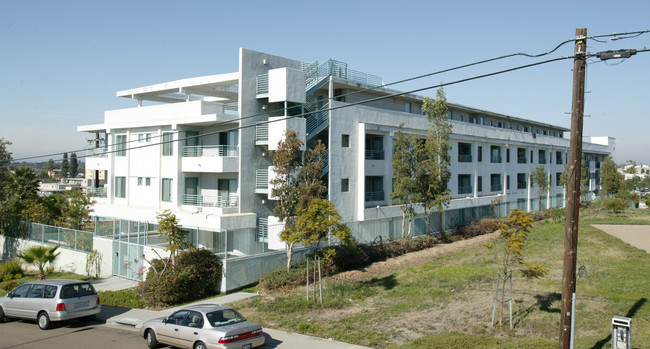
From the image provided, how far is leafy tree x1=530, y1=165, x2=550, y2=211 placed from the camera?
170 feet

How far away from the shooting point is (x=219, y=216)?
86.4 ft

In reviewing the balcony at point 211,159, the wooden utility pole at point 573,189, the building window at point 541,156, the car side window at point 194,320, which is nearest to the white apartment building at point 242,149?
the balcony at point 211,159

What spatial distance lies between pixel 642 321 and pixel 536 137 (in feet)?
143

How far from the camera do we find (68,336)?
15742 mm

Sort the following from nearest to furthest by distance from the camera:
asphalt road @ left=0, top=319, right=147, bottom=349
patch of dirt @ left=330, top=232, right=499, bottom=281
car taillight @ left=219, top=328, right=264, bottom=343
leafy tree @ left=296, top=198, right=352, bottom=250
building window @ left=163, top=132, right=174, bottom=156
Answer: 1. car taillight @ left=219, top=328, right=264, bottom=343
2. asphalt road @ left=0, top=319, right=147, bottom=349
3. leafy tree @ left=296, top=198, right=352, bottom=250
4. patch of dirt @ left=330, top=232, right=499, bottom=281
5. building window @ left=163, top=132, right=174, bottom=156

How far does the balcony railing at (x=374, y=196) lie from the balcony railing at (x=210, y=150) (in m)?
9.77

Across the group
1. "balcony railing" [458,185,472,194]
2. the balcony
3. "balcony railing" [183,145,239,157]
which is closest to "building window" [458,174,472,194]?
"balcony railing" [458,185,472,194]

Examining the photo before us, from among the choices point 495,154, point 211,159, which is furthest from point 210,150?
point 495,154

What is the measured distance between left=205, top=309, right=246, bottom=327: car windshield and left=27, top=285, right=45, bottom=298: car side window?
26.1ft

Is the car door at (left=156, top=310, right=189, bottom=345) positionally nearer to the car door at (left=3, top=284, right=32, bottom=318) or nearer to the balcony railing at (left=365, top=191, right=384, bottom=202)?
the car door at (left=3, top=284, right=32, bottom=318)

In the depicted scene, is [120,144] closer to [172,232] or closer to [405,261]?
[172,232]

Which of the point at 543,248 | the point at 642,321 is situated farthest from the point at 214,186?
the point at 642,321

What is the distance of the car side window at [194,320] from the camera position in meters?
13.3

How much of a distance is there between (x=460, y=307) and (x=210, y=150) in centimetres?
1835
